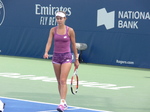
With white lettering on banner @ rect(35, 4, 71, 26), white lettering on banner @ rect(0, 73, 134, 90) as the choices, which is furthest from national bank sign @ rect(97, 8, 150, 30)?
white lettering on banner @ rect(0, 73, 134, 90)

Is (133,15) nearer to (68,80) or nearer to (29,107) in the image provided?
(68,80)

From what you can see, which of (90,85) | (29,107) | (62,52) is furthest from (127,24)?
(29,107)

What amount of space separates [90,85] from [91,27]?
5.57 metres

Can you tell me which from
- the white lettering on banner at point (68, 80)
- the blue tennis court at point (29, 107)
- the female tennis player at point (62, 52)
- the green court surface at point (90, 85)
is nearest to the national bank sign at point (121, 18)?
the green court surface at point (90, 85)

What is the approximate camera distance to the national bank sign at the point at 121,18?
17.9 metres

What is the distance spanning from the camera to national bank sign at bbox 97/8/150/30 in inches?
706

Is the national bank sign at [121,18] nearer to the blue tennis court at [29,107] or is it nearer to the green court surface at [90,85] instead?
the green court surface at [90,85]

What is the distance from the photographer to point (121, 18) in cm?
1833

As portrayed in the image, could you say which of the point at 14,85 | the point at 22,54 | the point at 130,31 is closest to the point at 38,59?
the point at 22,54

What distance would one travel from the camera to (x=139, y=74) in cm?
1653

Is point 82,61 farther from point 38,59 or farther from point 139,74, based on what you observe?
point 139,74

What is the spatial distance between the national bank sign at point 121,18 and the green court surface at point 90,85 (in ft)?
4.65

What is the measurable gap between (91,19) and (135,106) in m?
8.59

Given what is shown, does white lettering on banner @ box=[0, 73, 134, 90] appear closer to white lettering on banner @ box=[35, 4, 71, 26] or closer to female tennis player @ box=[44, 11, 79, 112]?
female tennis player @ box=[44, 11, 79, 112]
